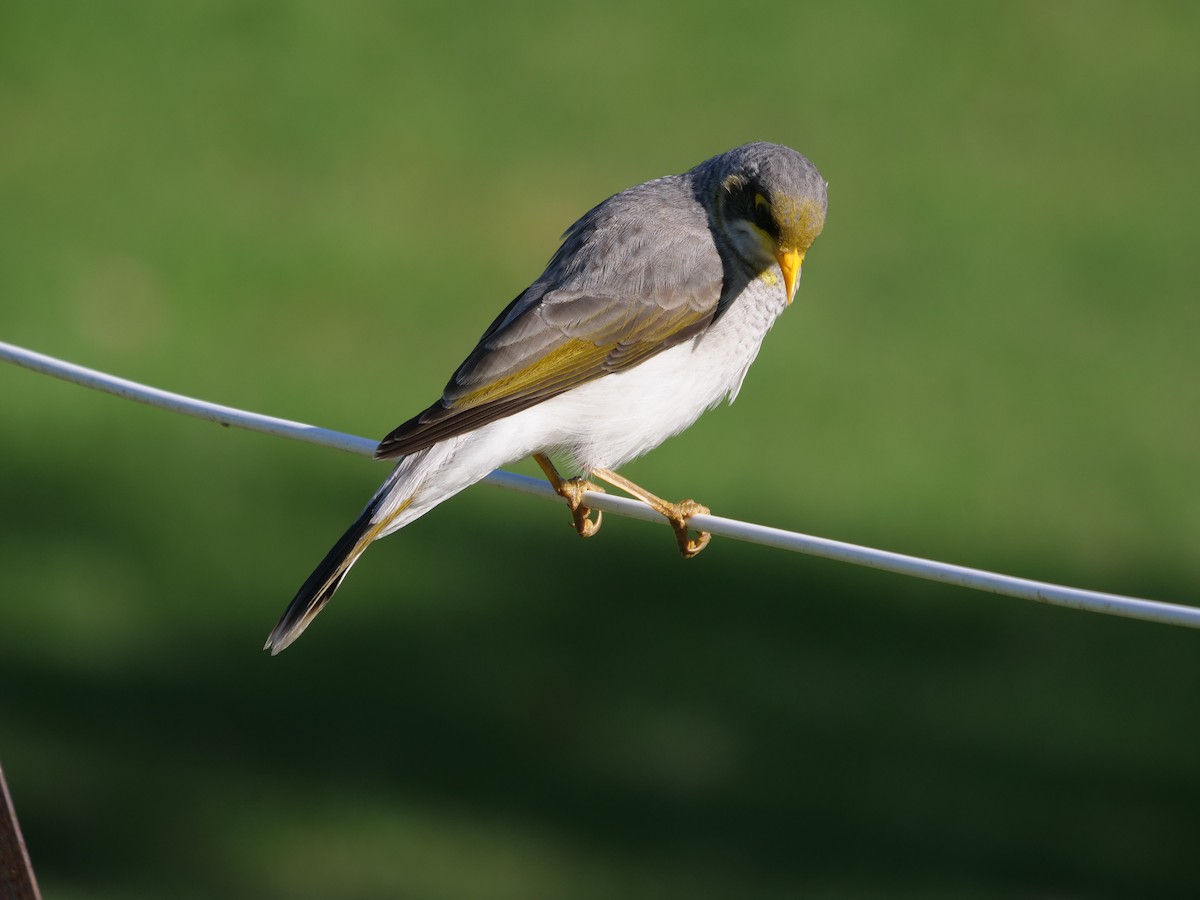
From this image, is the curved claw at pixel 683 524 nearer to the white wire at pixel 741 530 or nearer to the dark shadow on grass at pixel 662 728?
the white wire at pixel 741 530

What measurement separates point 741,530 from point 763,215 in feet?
5.72

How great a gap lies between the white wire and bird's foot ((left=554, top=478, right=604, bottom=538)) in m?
0.21

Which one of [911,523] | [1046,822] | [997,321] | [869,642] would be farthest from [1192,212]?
[1046,822]

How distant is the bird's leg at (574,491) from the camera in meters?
5.74

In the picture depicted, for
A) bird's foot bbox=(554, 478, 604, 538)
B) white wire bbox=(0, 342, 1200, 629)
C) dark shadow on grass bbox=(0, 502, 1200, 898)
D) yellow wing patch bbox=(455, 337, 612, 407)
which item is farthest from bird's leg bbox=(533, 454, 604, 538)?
dark shadow on grass bbox=(0, 502, 1200, 898)

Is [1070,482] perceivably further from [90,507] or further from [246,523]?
[90,507]

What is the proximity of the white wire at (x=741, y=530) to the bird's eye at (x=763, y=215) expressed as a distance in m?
1.10

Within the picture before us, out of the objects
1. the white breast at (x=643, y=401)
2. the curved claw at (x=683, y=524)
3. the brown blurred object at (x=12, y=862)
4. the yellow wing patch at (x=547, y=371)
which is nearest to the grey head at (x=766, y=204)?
the white breast at (x=643, y=401)

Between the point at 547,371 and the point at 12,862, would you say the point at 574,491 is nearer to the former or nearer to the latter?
the point at 547,371

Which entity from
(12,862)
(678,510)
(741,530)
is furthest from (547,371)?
(12,862)

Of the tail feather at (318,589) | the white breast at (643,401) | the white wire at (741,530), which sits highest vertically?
the white breast at (643,401)

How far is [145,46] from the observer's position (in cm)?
1386

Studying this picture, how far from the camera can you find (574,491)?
18.9ft

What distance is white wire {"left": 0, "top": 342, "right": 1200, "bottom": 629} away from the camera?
3.72m
